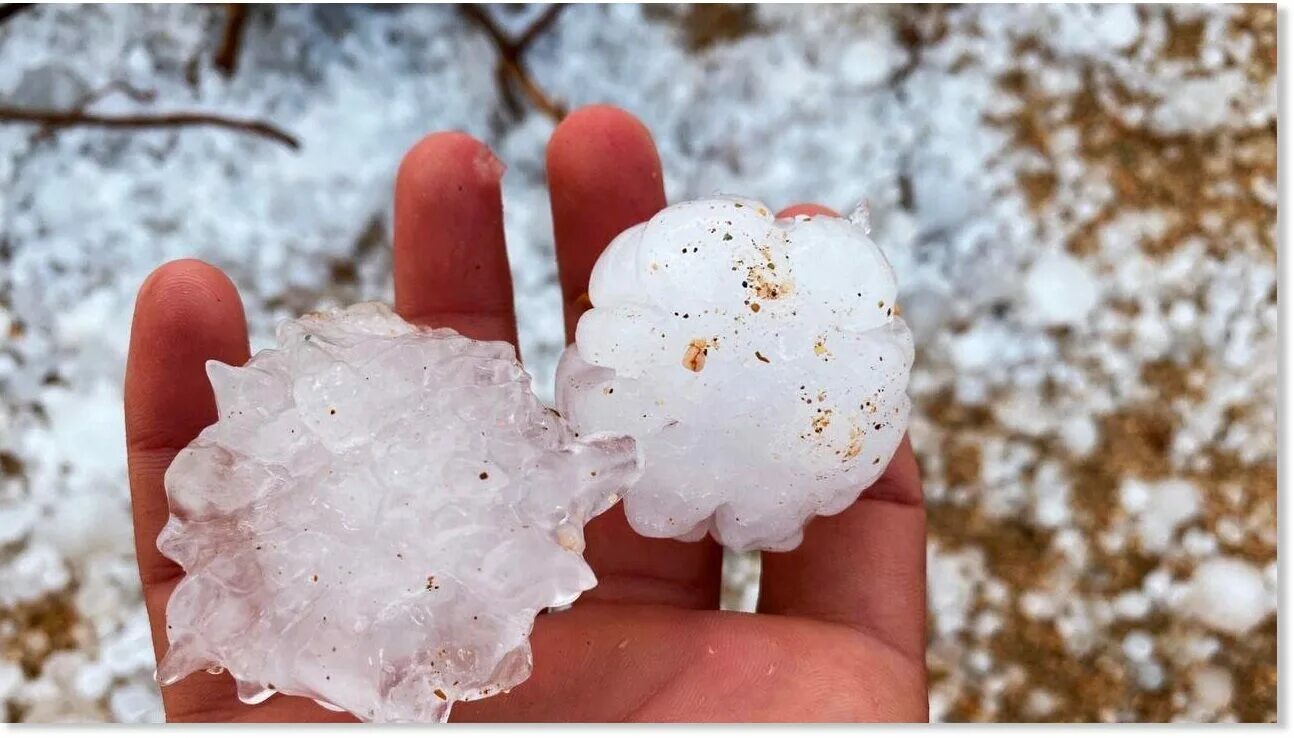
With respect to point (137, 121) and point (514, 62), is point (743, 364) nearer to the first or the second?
point (514, 62)

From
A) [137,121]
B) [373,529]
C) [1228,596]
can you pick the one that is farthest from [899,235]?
[137,121]

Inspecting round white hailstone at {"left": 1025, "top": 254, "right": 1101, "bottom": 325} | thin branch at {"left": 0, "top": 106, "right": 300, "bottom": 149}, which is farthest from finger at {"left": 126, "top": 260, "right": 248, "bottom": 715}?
round white hailstone at {"left": 1025, "top": 254, "right": 1101, "bottom": 325}

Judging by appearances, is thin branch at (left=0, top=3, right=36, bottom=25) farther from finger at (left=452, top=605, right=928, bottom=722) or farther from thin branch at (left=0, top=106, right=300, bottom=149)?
finger at (left=452, top=605, right=928, bottom=722)

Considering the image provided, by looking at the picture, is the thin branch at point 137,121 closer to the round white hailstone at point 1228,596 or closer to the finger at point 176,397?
the finger at point 176,397

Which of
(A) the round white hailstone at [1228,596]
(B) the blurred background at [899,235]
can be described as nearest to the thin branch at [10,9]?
(B) the blurred background at [899,235]

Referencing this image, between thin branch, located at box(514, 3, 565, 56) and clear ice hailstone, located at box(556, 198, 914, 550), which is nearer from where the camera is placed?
clear ice hailstone, located at box(556, 198, 914, 550)

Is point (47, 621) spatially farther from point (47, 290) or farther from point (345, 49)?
point (345, 49)
